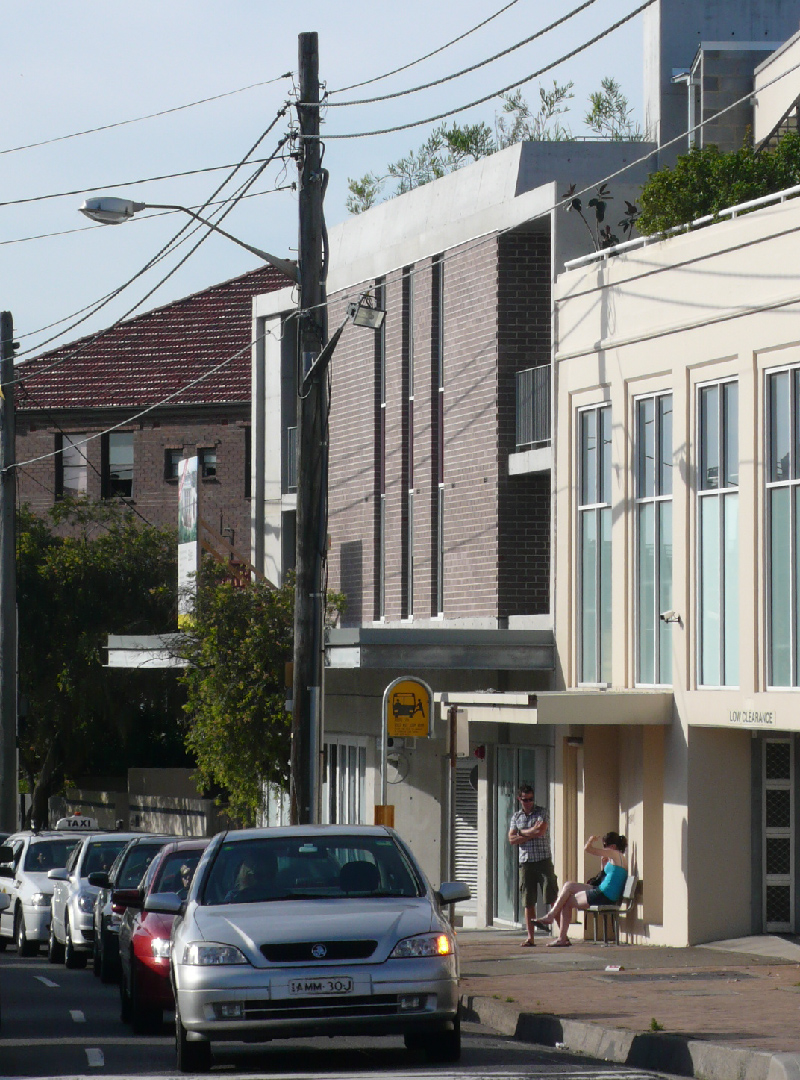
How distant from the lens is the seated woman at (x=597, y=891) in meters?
21.8

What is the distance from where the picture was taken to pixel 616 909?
2212 cm

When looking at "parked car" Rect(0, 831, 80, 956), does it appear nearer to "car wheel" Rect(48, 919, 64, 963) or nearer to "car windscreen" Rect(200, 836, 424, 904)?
"car wheel" Rect(48, 919, 64, 963)

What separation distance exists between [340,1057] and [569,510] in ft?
40.3

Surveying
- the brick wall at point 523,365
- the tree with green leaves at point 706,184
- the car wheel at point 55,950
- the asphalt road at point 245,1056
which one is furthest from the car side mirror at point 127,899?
the tree with green leaves at point 706,184

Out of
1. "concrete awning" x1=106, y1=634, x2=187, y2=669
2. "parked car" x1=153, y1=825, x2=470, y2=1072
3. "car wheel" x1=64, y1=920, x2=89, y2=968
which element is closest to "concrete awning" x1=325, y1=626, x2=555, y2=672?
"car wheel" x1=64, y1=920, x2=89, y2=968

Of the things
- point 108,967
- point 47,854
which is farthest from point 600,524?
point 47,854

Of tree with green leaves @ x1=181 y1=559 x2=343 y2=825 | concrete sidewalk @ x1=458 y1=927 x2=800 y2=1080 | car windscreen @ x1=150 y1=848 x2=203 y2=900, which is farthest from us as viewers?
tree with green leaves @ x1=181 y1=559 x2=343 y2=825

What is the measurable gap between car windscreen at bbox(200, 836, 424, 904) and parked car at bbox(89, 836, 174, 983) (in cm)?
714

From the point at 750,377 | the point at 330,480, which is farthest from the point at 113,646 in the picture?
the point at 750,377

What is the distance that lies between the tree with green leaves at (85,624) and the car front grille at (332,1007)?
29844 mm

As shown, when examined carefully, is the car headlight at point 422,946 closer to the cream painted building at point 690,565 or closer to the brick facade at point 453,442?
the cream painted building at point 690,565

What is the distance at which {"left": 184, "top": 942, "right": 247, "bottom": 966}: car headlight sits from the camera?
1134 centimetres

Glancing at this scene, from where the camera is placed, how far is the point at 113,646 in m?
32.8

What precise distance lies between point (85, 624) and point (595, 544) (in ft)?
66.7
